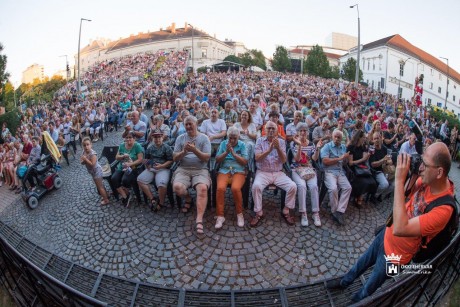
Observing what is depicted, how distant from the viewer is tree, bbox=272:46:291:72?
57562mm

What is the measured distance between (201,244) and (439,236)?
9.88ft

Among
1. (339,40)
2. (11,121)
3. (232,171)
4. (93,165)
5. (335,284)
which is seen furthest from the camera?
(339,40)

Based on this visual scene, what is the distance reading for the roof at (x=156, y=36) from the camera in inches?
2744

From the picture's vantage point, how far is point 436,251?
86.4 inches

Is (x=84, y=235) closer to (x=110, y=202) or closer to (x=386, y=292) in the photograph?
(x=110, y=202)

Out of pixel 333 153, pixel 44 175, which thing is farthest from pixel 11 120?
pixel 333 153

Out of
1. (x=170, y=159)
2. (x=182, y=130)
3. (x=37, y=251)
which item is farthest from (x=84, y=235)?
(x=182, y=130)

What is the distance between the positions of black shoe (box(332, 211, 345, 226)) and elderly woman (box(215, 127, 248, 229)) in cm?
170

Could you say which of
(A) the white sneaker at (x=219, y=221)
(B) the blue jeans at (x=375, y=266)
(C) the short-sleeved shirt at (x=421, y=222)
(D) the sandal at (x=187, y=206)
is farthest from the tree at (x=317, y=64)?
(C) the short-sleeved shirt at (x=421, y=222)

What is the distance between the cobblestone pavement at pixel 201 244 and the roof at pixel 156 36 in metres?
70.6

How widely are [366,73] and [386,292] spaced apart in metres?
64.0

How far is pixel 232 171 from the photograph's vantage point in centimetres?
467

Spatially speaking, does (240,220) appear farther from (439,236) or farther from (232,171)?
(439,236)

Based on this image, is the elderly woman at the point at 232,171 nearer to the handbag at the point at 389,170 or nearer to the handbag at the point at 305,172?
the handbag at the point at 305,172
